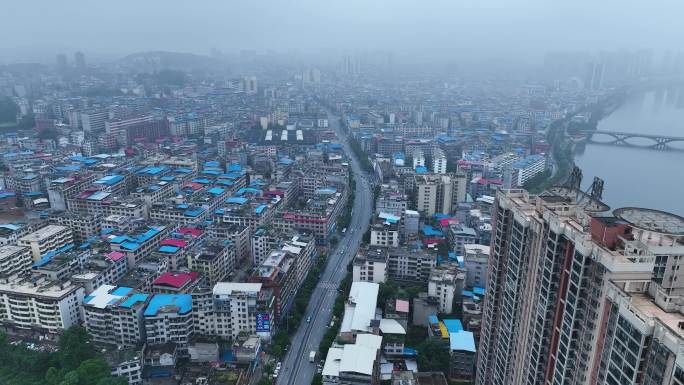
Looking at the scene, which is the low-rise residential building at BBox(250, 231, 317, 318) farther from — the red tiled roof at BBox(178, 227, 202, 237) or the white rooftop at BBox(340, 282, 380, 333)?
the red tiled roof at BBox(178, 227, 202, 237)

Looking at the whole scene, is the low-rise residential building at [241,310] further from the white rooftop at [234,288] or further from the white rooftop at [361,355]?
the white rooftop at [361,355]

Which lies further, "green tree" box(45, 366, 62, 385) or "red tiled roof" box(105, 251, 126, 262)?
"red tiled roof" box(105, 251, 126, 262)

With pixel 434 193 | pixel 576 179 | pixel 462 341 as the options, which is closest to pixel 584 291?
pixel 576 179

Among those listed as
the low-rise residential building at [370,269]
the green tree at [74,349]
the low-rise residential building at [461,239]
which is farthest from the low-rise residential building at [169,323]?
the low-rise residential building at [461,239]

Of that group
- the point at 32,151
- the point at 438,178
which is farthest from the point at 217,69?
the point at 438,178

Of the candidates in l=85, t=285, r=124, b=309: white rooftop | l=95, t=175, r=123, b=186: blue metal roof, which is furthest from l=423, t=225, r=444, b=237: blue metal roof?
l=95, t=175, r=123, b=186: blue metal roof

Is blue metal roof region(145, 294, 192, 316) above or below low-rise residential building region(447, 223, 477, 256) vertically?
above
